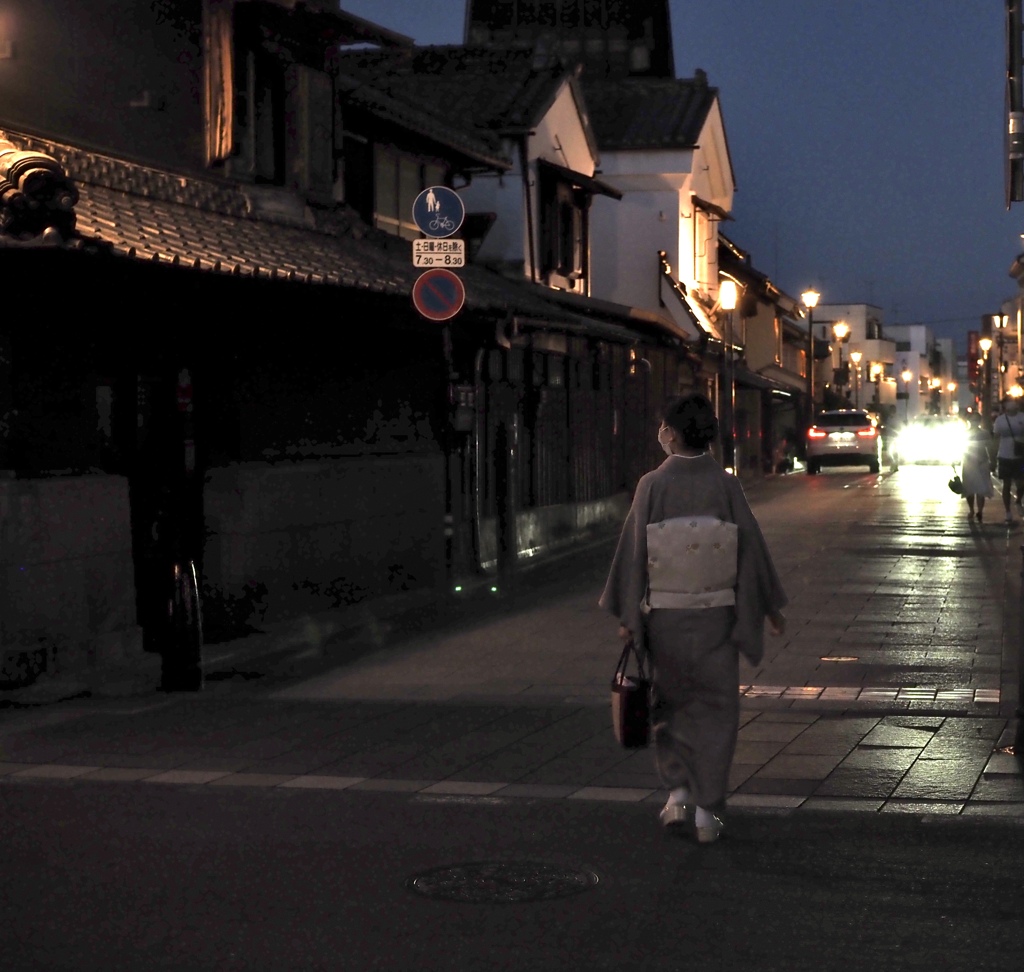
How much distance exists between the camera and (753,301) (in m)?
52.0

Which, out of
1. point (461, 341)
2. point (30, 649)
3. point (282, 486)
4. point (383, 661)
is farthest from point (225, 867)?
point (461, 341)

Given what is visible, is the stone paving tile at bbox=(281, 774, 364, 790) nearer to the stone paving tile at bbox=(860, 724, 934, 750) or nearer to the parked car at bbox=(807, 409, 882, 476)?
the stone paving tile at bbox=(860, 724, 934, 750)

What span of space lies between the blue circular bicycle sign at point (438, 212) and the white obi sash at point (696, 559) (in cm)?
1031

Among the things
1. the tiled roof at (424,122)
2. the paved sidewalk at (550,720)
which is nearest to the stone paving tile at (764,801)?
the paved sidewalk at (550,720)

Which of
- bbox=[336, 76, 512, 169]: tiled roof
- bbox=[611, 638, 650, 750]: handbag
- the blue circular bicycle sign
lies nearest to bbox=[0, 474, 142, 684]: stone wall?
the blue circular bicycle sign

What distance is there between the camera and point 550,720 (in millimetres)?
9742

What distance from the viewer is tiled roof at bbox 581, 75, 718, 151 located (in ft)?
127

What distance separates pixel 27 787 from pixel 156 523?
413cm

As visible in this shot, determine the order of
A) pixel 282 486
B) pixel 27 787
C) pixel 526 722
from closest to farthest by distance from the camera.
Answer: pixel 27 787 < pixel 526 722 < pixel 282 486

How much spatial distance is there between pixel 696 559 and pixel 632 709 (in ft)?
2.16

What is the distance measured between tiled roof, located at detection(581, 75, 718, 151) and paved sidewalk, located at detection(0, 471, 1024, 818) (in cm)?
2450

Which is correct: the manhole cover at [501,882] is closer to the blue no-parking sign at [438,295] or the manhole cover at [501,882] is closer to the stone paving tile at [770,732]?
the stone paving tile at [770,732]

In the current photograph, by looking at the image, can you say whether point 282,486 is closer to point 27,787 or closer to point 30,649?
point 30,649

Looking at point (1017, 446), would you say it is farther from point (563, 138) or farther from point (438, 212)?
point (438, 212)
